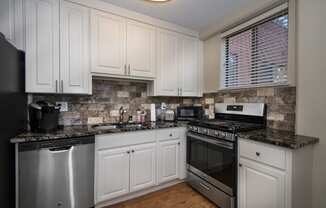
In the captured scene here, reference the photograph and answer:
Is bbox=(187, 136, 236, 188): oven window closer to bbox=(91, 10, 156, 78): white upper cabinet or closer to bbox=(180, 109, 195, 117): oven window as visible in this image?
bbox=(180, 109, 195, 117): oven window

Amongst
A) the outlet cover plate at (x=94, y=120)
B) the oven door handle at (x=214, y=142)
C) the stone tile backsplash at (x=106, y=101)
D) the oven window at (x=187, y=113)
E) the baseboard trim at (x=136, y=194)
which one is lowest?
the baseboard trim at (x=136, y=194)

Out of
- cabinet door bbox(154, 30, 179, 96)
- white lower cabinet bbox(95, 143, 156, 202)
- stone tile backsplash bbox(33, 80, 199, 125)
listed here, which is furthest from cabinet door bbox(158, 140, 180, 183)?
cabinet door bbox(154, 30, 179, 96)

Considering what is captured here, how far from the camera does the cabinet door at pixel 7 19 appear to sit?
5.31ft

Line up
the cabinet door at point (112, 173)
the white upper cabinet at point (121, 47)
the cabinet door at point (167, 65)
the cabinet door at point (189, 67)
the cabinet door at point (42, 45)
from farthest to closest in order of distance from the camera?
the cabinet door at point (189, 67)
the cabinet door at point (167, 65)
the white upper cabinet at point (121, 47)
the cabinet door at point (112, 173)
the cabinet door at point (42, 45)

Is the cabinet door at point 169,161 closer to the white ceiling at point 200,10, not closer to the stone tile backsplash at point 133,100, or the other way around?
the stone tile backsplash at point 133,100

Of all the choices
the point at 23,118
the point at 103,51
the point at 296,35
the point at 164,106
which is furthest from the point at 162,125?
the point at 296,35

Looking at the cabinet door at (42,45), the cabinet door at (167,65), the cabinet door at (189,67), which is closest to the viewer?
the cabinet door at (42,45)

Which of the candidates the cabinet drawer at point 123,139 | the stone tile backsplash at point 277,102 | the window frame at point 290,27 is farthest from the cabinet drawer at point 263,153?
the cabinet drawer at point 123,139

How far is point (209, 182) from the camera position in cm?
208

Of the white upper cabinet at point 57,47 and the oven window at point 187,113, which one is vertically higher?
the white upper cabinet at point 57,47

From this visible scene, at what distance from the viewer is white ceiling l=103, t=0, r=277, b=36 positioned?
2.03 metres

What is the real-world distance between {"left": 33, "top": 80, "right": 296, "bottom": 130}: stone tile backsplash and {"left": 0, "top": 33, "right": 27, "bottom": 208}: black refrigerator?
0.43m

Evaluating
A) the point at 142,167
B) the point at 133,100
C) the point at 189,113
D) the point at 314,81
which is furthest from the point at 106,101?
the point at 314,81

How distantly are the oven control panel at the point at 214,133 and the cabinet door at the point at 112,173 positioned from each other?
100 cm
